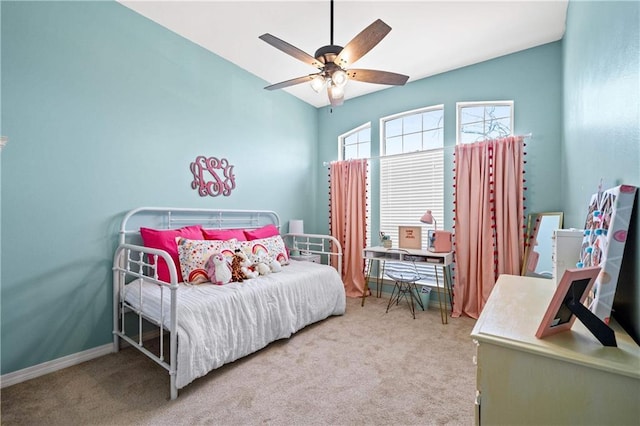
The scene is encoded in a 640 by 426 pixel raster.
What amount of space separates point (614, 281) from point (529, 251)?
2.20 m

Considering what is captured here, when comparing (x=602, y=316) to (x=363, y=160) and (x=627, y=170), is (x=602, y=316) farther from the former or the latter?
(x=363, y=160)

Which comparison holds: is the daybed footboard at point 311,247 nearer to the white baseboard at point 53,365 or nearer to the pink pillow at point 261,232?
the pink pillow at point 261,232

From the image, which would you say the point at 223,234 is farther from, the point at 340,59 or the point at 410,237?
the point at 410,237

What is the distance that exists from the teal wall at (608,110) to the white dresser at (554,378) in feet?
0.69

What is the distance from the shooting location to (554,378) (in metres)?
0.79

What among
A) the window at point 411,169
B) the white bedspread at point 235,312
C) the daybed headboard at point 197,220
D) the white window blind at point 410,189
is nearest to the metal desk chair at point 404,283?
the window at point 411,169

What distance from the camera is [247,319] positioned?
6.89 ft

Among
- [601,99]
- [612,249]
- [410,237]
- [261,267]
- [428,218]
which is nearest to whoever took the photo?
[612,249]

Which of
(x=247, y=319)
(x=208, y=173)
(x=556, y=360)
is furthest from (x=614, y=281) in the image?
(x=208, y=173)

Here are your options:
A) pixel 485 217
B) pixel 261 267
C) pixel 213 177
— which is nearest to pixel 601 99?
pixel 485 217

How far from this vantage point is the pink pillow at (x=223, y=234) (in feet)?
9.11

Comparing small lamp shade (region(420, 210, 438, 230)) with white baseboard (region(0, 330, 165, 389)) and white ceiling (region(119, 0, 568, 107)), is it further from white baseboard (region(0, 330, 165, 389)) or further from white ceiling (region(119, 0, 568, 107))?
white baseboard (region(0, 330, 165, 389))

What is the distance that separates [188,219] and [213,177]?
20.4 inches

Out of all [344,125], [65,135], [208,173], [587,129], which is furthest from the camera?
[344,125]
